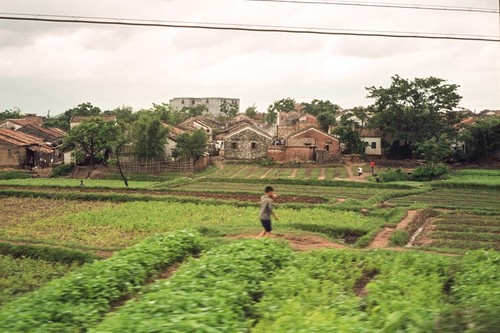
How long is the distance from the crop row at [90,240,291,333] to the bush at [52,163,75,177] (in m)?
39.3

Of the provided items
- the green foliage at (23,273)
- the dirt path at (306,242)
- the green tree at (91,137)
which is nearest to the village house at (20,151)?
the green tree at (91,137)

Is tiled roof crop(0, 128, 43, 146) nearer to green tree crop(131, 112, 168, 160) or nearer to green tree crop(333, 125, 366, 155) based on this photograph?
green tree crop(131, 112, 168, 160)

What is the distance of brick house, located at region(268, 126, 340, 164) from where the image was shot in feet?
184

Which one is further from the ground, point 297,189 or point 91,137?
point 91,137

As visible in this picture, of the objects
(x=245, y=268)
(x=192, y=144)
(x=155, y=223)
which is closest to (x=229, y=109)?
(x=192, y=144)

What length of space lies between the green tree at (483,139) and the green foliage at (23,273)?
47.3 meters

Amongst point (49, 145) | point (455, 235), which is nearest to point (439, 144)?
point (455, 235)

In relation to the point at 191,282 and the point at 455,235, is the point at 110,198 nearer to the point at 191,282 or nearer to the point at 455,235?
the point at 455,235

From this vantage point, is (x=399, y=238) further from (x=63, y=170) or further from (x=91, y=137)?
(x=63, y=170)

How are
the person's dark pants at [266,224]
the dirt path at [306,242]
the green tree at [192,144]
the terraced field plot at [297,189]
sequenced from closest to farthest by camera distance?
the dirt path at [306,242]
the person's dark pants at [266,224]
the terraced field plot at [297,189]
the green tree at [192,144]

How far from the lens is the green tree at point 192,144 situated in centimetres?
5144

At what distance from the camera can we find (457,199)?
33.1m

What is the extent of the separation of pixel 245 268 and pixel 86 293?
3.67 m

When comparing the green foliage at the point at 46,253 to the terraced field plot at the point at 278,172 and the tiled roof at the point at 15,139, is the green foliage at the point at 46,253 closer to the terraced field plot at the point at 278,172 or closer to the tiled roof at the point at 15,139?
the terraced field plot at the point at 278,172
